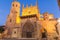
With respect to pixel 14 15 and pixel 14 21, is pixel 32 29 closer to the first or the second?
pixel 14 21

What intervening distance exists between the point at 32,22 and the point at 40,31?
330cm

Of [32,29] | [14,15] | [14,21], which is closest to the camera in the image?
[32,29]

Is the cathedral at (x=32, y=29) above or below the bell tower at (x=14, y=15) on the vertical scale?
below

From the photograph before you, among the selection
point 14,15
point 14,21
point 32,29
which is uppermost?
point 14,15

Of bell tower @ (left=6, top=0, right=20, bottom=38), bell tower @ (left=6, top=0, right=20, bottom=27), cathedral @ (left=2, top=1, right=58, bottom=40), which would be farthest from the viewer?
bell tower @ (left=6, top=0, right=20, bottom=27)

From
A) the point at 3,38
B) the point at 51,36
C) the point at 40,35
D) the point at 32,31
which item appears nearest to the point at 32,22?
the point at 32,31

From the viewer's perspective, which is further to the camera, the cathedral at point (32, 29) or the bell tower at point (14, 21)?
the bell tower at point (14, 21)

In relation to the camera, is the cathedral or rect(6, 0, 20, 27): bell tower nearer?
the cathedral

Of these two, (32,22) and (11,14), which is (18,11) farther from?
(32,22)

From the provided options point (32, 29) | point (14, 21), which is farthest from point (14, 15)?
point (32, 29)

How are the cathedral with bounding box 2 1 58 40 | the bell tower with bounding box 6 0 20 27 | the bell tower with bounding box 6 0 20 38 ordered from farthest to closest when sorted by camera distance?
the bell tower with bounding box 6 0 20 27 → the bell tower with bounding box 6 0 20 38 → the cathedral with bounding box 2 1 58 40

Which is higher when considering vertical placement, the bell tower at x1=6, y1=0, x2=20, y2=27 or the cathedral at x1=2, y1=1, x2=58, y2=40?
the bell tower at x1=6, y1=0, x2=20, y2=27

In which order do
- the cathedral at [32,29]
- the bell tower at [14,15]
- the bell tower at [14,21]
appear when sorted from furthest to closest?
the bell tower at [14,15], the bell tower at [14,21], the cathedral at [32,29]

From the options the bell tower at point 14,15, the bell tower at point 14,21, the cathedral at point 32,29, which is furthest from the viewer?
the bell tower at point 14,15
